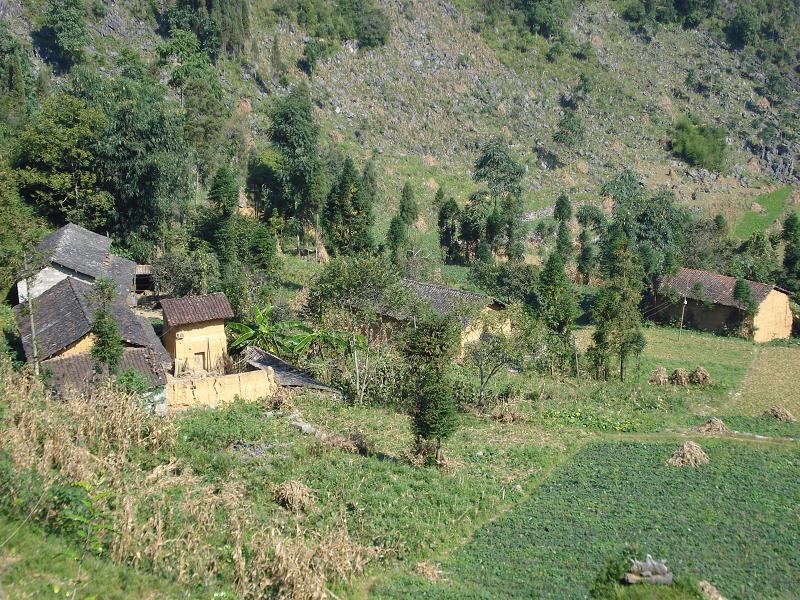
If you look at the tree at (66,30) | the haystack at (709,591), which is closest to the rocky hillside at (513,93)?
the tree at (66,30)

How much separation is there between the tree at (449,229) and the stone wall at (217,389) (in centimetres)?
2670

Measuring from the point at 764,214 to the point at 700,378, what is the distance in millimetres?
44022

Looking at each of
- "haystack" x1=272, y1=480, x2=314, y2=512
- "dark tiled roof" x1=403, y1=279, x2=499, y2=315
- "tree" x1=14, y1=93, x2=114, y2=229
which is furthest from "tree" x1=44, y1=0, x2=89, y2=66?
"haystack" x1=272, y1=480, x2=314, y2=512

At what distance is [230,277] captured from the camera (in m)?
30.5

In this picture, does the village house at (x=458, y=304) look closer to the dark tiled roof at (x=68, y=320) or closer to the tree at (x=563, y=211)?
the dark tiled roof at (x=68, y=320)

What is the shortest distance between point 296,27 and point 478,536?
59.3 m

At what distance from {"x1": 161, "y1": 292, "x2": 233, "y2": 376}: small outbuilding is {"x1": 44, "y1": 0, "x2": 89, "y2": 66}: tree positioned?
31866 mm

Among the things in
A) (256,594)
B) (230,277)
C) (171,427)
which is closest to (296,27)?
(230,277)

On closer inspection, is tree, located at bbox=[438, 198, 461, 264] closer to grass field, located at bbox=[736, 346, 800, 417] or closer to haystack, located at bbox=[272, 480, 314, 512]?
grass field, located at bbox=[736, 346, 800, 417]

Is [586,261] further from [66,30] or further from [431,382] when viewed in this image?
[66,30]

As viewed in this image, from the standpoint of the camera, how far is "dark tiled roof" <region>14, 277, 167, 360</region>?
21578mm

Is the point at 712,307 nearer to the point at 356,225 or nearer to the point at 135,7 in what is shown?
the point at 356,225

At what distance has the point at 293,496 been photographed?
50.2ft

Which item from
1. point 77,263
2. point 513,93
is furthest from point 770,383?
point 513,93
